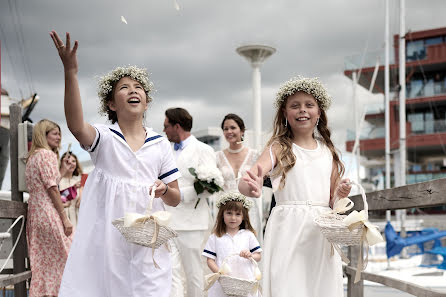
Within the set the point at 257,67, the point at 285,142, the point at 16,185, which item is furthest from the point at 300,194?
the point at 257,67

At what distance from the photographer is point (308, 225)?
3.73 meters

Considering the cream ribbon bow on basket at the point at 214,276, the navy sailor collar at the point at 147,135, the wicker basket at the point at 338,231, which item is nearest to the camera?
the wicker basket at the point at 338,231

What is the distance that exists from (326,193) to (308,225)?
304mm

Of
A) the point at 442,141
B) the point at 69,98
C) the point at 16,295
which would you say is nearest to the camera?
the point at 69,98

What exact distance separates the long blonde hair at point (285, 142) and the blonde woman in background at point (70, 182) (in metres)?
3.98

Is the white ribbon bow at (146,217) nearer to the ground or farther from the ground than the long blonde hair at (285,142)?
nearer to the ground

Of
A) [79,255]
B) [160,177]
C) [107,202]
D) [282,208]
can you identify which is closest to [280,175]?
[282,208]

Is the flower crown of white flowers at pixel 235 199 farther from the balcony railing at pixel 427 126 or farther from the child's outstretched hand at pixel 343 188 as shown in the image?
the balcony railing at pixel 427 126

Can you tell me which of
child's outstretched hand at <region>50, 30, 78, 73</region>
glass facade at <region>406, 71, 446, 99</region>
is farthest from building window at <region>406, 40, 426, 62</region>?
child's outstretched hand at <region>50, 30, 78, 73</region>

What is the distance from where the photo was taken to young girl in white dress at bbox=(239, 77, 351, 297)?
3.72 metres

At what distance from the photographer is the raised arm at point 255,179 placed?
3.26 meters

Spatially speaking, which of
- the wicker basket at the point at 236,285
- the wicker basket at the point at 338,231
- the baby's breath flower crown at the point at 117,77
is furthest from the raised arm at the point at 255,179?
the wicker basket at the point at 236,285

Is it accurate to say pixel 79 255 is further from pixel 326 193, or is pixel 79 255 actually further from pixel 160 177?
pixel 326 193

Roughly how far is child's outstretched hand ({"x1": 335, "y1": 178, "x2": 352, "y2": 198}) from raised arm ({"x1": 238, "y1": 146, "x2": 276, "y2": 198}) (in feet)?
1.56
